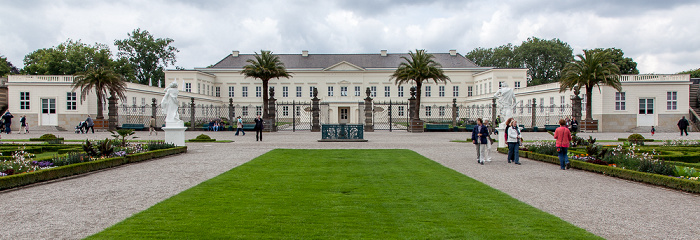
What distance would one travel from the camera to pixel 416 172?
1118 cm

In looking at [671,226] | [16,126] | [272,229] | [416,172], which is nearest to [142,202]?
[272,229]

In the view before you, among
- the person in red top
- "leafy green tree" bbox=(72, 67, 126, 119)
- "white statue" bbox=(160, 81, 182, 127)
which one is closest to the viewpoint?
the person in red top

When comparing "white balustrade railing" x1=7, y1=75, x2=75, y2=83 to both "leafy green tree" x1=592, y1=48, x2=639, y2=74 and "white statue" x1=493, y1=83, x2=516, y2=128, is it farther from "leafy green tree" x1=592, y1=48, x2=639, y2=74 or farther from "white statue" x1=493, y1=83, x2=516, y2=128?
"leafy green tree" x1=592, y1=48, x2=639, y2=74

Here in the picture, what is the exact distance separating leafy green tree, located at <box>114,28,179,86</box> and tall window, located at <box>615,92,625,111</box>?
6147 cm

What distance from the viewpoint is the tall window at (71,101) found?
39.4 m

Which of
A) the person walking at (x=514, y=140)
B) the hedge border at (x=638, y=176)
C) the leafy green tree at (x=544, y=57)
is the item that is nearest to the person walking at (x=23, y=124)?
the person walking at (x=514, y=140)

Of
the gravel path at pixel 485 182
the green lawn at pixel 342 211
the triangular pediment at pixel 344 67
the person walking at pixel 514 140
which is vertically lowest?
the gravel path at pixel 485 182

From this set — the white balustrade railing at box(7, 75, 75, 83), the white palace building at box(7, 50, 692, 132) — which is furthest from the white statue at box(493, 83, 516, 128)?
the white balustrade railing at box(7, 75, 75, 83)

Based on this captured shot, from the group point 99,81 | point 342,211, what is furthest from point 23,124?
point 342,211

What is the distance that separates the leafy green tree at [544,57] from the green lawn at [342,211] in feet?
238

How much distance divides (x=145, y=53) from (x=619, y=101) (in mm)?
64125

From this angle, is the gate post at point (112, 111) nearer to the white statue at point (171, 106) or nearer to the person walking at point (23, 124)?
the person walking at point (23, 124)

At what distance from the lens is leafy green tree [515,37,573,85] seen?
2977 inches

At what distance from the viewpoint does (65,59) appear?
54250mm
